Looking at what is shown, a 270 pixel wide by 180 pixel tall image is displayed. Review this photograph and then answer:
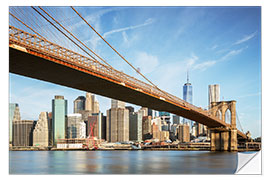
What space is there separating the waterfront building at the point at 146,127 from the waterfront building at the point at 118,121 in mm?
5669

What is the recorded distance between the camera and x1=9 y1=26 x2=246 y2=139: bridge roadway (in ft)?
46.2

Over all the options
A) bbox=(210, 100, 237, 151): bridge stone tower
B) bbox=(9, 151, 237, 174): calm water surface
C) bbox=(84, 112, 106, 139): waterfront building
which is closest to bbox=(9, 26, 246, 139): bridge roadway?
bbox=(9, 151, 237, 174): calm water surface

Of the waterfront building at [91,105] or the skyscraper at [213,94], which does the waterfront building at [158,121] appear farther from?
the skyscraper at [213,94]

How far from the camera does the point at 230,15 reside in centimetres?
1527

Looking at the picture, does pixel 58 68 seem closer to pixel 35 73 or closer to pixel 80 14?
pixel 35 73

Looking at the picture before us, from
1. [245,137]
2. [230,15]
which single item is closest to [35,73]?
[230,15]

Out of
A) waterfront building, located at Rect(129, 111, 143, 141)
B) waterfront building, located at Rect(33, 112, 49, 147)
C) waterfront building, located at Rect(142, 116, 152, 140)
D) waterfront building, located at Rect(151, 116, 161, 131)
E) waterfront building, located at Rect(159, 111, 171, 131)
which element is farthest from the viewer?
waterfront building, located at Rect(159, 111, 171, 131)

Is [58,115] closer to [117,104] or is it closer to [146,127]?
[117,104]

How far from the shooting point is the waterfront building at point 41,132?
187 feet

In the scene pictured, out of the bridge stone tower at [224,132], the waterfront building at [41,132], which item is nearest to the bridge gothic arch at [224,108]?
the bridge stone tower at [224,132]

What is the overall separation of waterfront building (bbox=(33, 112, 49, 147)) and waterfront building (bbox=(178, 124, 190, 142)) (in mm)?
36239

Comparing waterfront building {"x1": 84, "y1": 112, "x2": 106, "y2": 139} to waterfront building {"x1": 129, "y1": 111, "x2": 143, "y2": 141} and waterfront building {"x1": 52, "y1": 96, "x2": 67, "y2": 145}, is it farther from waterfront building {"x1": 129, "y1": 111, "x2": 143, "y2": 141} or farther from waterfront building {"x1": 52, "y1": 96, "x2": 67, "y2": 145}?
waterfront building {"x1": 52, "y1": 96, "x2": 67, "y2": 145}

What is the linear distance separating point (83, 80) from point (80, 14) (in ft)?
11.0
